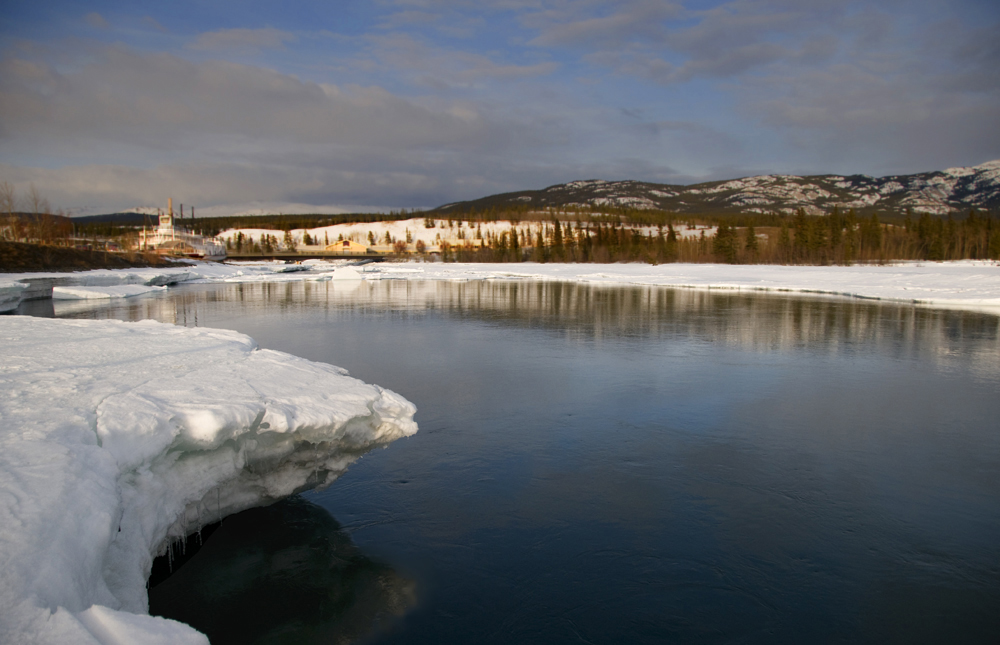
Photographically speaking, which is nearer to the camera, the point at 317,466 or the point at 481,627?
the point at 481,627

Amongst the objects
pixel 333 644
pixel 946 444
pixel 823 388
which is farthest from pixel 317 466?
pixel 823 388

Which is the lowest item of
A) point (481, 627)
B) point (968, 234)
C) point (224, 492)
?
point (481, 627)

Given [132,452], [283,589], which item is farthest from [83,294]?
[283,589]

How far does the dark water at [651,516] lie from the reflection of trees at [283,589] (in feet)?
0.06

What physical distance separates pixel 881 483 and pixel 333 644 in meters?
5.50

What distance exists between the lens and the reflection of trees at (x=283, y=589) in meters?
4.09

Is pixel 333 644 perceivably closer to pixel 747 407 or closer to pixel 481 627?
pixel 481 627

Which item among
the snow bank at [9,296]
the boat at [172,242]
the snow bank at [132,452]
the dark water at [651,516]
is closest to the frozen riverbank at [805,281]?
the snow bank at [9,296]

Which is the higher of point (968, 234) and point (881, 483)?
point (968, 234)

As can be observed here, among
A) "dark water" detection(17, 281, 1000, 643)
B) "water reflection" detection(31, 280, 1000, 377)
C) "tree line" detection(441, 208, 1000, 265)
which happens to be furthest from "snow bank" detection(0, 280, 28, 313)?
"tree line" detection(441, 208, 1000, 265)

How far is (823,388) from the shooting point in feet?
33.3

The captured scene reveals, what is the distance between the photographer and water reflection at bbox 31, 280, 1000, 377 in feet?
49.8

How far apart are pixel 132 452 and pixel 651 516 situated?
4242mm

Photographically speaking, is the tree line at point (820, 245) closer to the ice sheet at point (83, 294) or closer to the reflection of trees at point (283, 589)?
the ice sheet at point (83, 294)
